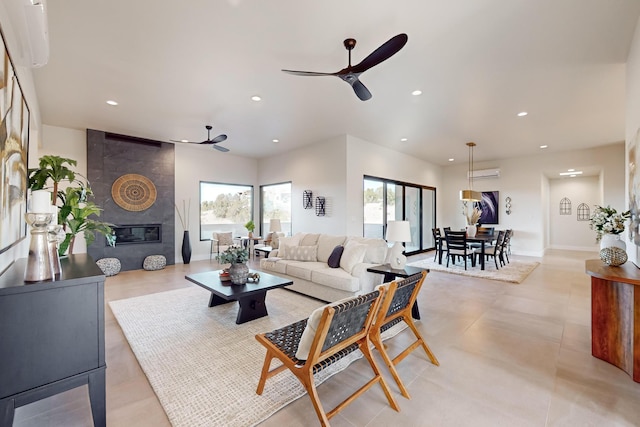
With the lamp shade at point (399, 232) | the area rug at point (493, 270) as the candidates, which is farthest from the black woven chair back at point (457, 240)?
the lamp shade at point (399, 232)

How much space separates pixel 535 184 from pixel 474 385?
8.51 m

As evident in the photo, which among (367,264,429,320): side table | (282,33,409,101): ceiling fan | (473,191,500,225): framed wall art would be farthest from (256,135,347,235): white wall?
(473,191,500,225): framed wall art

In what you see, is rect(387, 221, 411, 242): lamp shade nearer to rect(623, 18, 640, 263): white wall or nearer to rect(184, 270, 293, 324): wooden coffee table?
rect(184, 270, 293, 324): wooden coffee table

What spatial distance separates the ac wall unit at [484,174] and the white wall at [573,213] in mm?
2753

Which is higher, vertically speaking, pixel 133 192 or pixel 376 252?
pixel 133 192

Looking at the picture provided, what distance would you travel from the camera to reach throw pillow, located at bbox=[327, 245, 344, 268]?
4.16m

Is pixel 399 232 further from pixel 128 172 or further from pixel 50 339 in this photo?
pixel 128 172

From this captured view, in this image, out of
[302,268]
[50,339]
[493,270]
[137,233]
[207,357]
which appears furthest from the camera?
[137,233]

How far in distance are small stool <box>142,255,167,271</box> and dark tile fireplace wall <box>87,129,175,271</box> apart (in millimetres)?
262

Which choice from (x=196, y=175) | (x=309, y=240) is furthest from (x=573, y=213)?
(x=196, y=175)

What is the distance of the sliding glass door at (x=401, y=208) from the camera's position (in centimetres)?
711

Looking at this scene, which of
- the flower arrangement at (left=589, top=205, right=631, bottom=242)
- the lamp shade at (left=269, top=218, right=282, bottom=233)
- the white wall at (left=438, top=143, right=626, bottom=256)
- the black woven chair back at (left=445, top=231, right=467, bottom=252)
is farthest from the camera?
the lamp shade at (left=269, top=218, right=282, bottom=233)

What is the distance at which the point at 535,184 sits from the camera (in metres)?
8.29

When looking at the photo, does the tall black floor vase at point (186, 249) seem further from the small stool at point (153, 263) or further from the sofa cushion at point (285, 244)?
→ the sofa cushion at point (285, 244)
